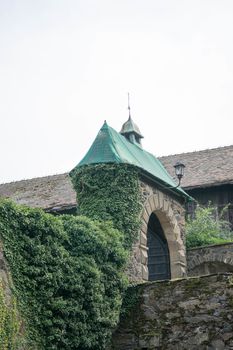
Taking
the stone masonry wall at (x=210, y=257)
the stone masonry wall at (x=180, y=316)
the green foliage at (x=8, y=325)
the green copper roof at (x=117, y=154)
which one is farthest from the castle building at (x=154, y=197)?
the green foliage at (x=8, y=325)

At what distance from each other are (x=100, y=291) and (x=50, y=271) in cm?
122

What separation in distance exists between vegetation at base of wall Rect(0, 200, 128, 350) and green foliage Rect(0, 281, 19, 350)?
12.8 inches

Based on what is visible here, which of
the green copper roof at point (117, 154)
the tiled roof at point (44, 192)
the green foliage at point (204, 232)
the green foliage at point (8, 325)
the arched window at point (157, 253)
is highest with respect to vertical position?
the tiled roof at point (44, 192)

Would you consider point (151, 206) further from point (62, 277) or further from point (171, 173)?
point (171, 173)

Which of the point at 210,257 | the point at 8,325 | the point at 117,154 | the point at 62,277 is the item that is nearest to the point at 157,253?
the point at 210,257

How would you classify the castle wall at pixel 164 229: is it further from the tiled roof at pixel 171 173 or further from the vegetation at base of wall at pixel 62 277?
the tiled roof at pixel 171 173

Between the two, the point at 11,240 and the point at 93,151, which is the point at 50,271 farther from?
the point at 93,151

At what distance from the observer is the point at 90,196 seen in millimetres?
11227

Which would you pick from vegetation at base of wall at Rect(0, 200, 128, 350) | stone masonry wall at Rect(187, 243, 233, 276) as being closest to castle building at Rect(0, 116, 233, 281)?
vegetation at base of wall at Rect(0, 200, 128, 350)

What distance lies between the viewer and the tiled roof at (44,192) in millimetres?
18561

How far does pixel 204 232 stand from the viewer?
1683 cm

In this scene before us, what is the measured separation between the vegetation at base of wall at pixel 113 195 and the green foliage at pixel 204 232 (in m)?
5.42

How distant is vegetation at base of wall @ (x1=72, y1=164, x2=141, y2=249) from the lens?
10906mm

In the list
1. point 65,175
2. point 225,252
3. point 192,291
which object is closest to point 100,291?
point 192,291
